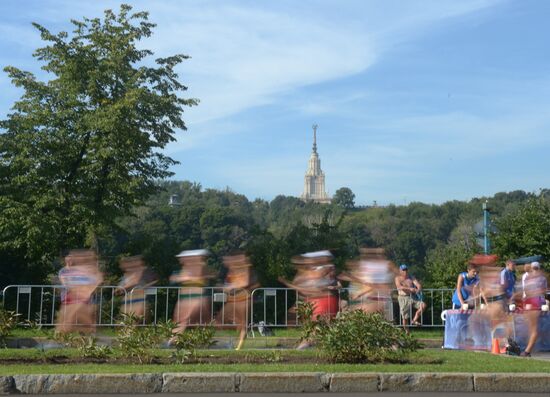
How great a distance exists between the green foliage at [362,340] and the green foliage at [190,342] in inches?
67.3

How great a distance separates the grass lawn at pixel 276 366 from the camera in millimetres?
8688

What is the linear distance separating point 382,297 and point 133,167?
11872 millimetres

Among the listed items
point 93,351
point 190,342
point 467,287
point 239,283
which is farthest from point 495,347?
point 93,351

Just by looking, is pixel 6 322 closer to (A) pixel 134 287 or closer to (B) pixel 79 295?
(B) pixel 79 295

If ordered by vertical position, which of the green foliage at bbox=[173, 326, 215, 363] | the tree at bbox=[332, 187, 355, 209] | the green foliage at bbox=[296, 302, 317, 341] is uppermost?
the tree at bbox=[332, 187, 355, 209]

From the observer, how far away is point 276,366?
9.08 meters

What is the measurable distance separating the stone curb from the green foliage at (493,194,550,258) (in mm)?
13268

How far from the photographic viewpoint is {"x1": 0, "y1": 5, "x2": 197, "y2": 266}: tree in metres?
21.2

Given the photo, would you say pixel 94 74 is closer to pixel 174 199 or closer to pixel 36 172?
pixel 36 172

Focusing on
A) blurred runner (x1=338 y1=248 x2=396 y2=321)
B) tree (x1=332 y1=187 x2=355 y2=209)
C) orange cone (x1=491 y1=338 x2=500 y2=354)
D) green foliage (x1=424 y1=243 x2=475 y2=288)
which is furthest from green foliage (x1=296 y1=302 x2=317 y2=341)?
tree (x1=332 y1=187 x2=355 y2=209)

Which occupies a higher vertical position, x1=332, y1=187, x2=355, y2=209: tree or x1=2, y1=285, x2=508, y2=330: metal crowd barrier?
x1=332, y1=187, x2=355, y2=209: tree

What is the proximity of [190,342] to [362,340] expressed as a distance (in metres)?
2.40

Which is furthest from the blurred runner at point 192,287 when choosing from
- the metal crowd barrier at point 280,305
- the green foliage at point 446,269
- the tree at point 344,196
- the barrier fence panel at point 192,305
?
the tree at point 344,196

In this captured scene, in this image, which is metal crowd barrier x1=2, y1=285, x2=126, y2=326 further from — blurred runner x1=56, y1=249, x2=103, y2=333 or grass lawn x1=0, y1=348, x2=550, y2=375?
grass lawn x1=0, y1=348, x2=550, y2=375
